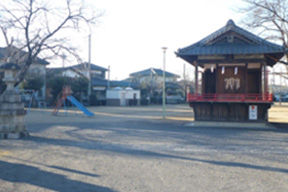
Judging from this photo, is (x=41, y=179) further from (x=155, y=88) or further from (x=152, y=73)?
A: (x=152, y=73)

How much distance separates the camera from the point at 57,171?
7.53 metres

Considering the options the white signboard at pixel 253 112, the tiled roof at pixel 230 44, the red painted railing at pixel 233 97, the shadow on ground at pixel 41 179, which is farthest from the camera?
the white signboard at pixel 253 112

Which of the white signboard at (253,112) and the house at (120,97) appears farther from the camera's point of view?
the house at (120,97)

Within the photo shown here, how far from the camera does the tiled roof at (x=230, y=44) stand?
18.0 m

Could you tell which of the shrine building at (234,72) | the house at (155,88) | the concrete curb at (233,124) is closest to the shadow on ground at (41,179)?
the shrine building at (234,72)

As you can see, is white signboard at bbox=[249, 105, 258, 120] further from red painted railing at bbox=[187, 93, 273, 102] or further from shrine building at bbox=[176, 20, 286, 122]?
red painted railing at bbox=[187, 93, 273, 102]

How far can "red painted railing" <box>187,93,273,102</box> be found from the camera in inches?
702

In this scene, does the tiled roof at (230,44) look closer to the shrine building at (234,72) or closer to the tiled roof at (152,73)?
the shrine building at (234,72)

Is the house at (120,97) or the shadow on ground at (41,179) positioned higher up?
the house at (120,97)

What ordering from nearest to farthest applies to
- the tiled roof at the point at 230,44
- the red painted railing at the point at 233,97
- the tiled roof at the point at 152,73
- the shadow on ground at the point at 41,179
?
the shadow on ground at the point at 41,179, the red painted railing at the point at 233,97, the tiled roof at the point at 230,44, the tiled roof at the point at 152,73

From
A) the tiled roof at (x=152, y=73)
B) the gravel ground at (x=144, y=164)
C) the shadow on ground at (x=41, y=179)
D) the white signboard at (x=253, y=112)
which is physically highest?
the tiled roof at (x=152, y=73)

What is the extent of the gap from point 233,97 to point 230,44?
3.26m

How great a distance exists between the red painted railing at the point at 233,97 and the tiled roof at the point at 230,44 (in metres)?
2.50

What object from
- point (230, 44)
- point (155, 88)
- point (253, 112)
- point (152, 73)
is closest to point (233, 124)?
point (253, 112)
